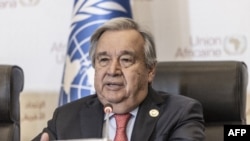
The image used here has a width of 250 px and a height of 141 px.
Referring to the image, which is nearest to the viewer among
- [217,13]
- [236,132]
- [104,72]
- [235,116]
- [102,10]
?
[236,132]

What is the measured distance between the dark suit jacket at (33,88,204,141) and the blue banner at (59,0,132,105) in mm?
566

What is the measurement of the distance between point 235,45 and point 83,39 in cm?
100

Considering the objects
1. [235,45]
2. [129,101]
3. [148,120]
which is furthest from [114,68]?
[235,45]

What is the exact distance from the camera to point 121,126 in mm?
2051

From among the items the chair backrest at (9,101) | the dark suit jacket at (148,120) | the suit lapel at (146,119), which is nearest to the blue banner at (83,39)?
the chair backrest at (9,101)

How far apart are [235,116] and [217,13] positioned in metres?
1.04

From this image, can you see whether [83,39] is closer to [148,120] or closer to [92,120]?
[92,120]

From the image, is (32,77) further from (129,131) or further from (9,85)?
(129,131)

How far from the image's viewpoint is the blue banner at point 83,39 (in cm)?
278

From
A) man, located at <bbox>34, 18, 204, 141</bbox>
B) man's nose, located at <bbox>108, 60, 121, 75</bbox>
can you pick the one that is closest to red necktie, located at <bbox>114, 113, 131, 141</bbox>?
man, located at <bbox>34, 18, 204, 141</bbox>

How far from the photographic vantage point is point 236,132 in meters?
1.56

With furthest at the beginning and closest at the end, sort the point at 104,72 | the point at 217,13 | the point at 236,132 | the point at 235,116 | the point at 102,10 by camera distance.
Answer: the point at 217,13 < the point at 102,10 < the point at 235,116 < the point at 104,72 < the point at 236,132

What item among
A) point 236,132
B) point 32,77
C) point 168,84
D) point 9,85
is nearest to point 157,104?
point 168,84

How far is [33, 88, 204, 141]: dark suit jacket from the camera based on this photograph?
2.00 meters
